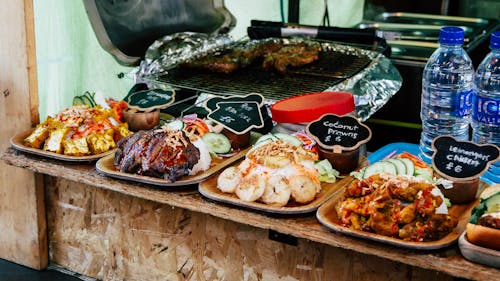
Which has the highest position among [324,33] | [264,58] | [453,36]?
[453,36]

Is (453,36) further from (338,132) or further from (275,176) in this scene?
(275,176)

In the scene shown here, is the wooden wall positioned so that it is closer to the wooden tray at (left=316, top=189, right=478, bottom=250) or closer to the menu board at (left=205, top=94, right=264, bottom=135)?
the wooden tray at (left=316, top=189, right=478, bottom=250)

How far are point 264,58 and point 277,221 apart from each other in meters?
2.06

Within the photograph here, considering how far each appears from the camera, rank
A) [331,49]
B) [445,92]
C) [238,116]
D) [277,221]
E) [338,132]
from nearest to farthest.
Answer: [277,221] < [338,132] < [238,116] < [445,92] < [331,49]

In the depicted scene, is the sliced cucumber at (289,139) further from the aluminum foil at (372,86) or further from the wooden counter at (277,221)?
the aluminum foil at (372,86)

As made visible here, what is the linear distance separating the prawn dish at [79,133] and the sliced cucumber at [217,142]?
0.39 m

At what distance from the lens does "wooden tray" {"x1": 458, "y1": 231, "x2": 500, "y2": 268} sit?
1.86 m

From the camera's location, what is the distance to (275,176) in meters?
2.30

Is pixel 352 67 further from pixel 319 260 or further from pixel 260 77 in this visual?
pixel 319 260

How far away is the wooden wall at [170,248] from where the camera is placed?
7.69 feet

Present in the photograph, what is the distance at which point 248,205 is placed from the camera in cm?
224

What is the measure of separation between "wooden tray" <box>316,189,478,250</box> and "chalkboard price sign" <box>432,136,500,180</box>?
122 mm

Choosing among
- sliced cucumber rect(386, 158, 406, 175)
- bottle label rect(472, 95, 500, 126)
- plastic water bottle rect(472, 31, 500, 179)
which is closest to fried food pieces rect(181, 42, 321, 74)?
plastic water bottle rect(472, 31, 500, 179)

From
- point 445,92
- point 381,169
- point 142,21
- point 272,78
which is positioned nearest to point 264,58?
point 272,78
